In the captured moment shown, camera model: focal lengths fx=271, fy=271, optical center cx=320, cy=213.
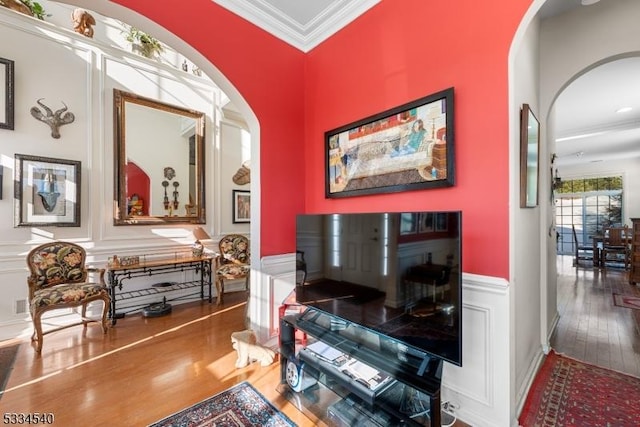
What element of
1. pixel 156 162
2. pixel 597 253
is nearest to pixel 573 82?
pixel 156 162

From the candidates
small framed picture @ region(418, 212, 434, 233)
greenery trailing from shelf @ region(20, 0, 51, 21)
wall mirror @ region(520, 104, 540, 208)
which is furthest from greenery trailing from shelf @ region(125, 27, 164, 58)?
wall mirror @ region(520, 104, 540, 208)

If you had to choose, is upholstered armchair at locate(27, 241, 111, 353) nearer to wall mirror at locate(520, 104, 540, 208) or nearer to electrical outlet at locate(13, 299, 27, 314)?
electrical outlet at locate(13, 299, 27, 314)

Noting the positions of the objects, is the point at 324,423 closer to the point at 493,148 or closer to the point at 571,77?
the point at 493,148

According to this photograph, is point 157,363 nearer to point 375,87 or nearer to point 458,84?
point 375,87

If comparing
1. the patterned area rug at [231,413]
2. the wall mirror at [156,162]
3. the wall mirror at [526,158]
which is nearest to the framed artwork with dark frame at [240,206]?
the wall mirror at [156,162]

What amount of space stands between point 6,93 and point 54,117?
15.2 inches

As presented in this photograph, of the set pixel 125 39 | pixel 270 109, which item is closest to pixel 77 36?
pixel 125 39

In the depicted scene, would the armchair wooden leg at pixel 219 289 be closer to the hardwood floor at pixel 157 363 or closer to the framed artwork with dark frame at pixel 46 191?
the hardwood floor at pixel 157 363

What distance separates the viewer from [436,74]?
1809 mm

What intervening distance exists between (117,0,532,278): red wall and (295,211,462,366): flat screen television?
43 centimetres

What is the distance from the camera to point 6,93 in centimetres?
278

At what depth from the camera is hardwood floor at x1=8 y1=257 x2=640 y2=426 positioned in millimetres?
1768

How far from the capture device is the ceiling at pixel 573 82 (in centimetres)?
233

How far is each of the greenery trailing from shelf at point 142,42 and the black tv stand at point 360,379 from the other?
4.01 metres
